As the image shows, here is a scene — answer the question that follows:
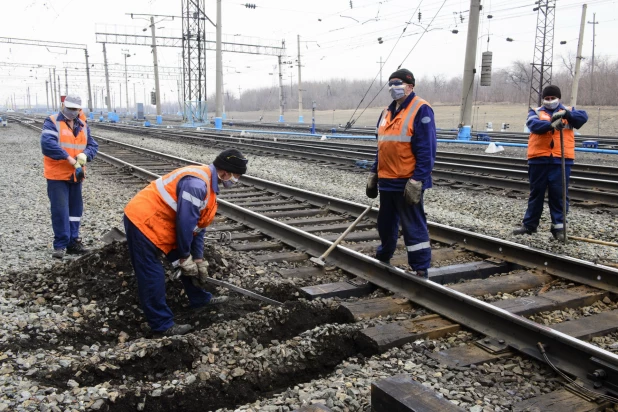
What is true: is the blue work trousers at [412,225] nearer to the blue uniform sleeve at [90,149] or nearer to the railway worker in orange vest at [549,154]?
the railway worker in orange vest at [549,154]

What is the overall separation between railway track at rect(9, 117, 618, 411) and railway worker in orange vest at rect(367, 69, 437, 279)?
0.37 m

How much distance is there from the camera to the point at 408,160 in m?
5.09

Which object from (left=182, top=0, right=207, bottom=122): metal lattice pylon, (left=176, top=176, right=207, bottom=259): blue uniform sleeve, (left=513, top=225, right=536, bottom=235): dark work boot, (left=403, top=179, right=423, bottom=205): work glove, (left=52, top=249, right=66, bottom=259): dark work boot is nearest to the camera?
(left=176, top=176, right=207, bottom=259): blue uniform sleeve

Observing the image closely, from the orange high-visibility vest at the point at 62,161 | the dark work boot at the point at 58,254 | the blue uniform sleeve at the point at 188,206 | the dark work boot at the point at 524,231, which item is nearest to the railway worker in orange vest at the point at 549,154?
the dark work boot at the point at 524,231

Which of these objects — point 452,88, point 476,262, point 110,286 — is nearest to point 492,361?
point 476,262

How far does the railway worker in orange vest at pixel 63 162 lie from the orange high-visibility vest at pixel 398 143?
3.69 metres

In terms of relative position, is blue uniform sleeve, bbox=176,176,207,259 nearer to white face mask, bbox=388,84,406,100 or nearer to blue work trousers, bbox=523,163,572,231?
white face mask, bbox=388,84,406,100

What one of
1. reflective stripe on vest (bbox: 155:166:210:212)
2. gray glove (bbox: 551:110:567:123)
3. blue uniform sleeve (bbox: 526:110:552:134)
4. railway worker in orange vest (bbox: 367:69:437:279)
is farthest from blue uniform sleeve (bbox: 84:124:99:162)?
gray glove (bbox: 551:110:567:123)

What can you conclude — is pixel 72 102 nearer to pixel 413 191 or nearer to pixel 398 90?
pixel 398 90

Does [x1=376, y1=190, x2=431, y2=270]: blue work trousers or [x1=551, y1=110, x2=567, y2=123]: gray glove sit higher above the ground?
[x1=551, y1=110, x2=567, y2=123]: gray glove

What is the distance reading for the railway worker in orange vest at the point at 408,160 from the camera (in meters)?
4.93

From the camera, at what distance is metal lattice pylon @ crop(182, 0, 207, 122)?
4416 centimetres

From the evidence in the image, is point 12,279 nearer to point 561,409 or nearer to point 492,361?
point 492,361

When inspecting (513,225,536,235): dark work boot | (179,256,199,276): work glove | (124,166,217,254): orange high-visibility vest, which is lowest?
(513,225,536,235): dark work boot
